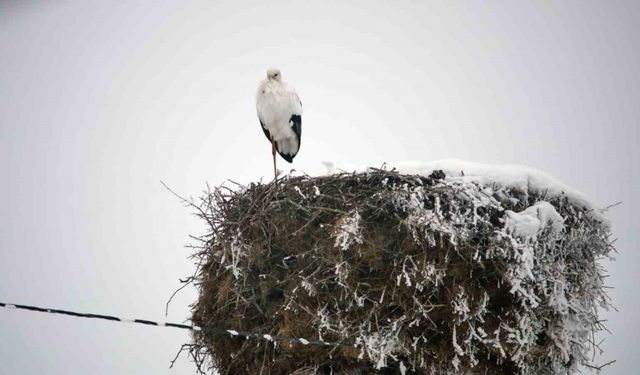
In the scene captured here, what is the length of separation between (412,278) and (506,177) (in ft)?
4.33

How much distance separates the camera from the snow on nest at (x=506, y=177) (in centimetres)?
540

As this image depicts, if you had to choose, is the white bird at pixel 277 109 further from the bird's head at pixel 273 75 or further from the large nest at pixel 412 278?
the large nest at pixel 412 278

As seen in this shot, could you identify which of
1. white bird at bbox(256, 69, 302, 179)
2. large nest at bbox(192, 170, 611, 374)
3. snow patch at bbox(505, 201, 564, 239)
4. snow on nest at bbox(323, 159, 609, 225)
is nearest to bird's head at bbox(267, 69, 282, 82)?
white bird at bbox(256, 69, 302, 179)

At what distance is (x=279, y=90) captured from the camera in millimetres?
9367

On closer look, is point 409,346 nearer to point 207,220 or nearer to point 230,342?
point 230,342

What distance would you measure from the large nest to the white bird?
3.69m

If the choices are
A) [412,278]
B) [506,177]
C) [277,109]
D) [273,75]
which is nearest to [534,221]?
[506,177]

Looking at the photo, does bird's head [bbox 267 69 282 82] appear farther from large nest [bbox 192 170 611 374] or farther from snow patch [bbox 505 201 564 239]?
snow patch [bbox 505 201 564 239]

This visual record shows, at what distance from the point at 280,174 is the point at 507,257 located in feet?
7.72

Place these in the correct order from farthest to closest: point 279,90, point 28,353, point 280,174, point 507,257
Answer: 1. point 28,353
2. point 279,90
3. point 280,174
4. point 507,257

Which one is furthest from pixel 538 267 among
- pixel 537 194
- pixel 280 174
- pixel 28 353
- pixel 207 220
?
pixel 28 353

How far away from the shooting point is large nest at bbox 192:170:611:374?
494 centimetres

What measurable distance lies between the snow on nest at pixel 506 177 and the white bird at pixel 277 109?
12.2 ft

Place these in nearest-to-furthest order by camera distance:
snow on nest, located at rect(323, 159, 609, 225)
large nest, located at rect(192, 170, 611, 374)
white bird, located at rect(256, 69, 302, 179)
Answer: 1. large nest, located at rect(192, 170, 611, 374)
2. snow on nest, located at rect(323, 159, 609, 225)
3. white bird, located at rect(256, 69, 302, 179)
